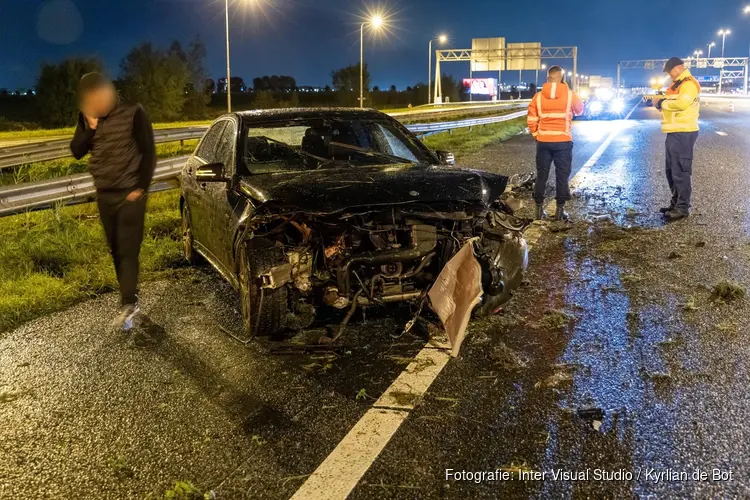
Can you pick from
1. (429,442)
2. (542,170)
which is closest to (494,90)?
(542,170)

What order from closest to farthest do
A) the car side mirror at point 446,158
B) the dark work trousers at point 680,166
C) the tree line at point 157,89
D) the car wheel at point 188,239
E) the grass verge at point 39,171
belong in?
the car side mirror at point 446,158 → the car wheel at point 188,239 → the dark work trousers at point 680,166 → the grass verge at point 39,171 → the tree line at point 157,89

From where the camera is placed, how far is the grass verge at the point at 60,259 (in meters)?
5.50

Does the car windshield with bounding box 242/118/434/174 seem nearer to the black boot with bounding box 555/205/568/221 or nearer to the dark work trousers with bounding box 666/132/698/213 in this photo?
the black boot with bounding box 555/205/568/221

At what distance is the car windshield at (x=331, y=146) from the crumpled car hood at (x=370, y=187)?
22.2 inches

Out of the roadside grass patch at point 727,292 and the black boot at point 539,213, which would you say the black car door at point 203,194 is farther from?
the black boot at point 539,213

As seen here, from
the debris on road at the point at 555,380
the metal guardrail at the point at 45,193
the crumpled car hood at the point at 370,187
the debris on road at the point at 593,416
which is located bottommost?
the debris on road at the point at 593,416

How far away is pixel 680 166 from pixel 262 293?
6.23 metres

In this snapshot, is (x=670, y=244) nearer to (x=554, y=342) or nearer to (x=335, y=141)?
(x=554, y=342)

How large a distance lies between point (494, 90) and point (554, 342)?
3685 inches

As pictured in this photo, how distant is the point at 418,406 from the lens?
3.45 m

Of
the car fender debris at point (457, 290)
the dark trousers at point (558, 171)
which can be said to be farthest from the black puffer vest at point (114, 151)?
the dark trousers at point (558, 171)

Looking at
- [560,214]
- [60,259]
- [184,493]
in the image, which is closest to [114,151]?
[60,259]

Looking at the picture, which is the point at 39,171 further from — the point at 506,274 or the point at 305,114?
the point at 506,274

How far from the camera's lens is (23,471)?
292cm
